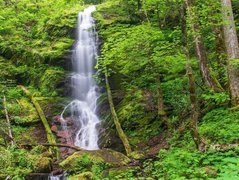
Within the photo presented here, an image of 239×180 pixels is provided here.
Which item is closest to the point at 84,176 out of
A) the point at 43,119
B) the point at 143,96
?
the point at 143,96

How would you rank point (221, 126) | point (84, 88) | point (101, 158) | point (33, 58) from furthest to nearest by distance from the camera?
1. point (33, 58)
2. point (84, 88)
3. point (101, 158)
4. point (221, 126)

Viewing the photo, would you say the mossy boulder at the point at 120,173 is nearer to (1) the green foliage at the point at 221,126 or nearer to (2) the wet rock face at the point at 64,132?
(1) the green foliage at the point at 221,126

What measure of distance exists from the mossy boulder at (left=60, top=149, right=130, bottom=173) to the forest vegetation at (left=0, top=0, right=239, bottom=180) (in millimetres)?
32

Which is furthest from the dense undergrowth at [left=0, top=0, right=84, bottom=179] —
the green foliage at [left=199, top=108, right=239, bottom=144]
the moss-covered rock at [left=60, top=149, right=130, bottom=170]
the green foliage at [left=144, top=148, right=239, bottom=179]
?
the green foliage at [left=199, top=108, right=239, bottom=144]

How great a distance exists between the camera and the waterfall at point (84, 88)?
1229 centimetres

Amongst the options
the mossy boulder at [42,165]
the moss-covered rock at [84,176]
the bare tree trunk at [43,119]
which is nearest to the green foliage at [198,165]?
the moss-covered rock at [84,176]

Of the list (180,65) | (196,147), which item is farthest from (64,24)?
(196,147)

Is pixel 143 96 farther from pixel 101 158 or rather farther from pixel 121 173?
pixel 121 173

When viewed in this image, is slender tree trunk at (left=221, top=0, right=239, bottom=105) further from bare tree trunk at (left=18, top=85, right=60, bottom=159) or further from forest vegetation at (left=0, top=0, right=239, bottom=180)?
bare tree trunk at (left=18, top=85, right=60, bottom=159)

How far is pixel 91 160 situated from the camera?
827 cm

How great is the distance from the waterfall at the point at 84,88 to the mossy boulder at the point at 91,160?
2.63m

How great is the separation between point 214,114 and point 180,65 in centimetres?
192

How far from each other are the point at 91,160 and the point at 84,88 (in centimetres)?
746

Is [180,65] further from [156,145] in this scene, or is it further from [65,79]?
[65,79]
